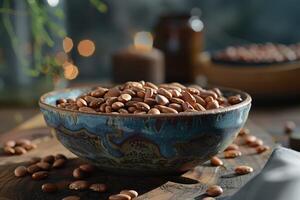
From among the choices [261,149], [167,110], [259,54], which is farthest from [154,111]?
[259,54]

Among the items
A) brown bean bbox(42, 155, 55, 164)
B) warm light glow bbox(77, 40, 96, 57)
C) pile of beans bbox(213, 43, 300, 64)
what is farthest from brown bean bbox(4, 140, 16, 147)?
warm light glow bbox(77, 40, 96, 57)

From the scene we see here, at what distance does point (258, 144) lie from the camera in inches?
35.2

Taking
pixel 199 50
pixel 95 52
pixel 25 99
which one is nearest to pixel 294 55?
pixel 199 50

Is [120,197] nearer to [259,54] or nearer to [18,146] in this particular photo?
[18,146]

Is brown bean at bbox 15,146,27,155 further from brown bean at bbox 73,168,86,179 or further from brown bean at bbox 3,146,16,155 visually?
brown bean at bbox 73,168,86,179

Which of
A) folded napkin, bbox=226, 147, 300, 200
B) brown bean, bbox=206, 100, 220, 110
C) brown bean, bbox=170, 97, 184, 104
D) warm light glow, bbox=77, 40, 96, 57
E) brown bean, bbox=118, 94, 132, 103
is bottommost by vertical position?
warm light glow, bbox=77, 40, 96, 57

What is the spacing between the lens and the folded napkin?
1.86ft

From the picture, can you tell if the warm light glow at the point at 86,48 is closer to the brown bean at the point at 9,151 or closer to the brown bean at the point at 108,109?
the brown bean at the point at 9,151

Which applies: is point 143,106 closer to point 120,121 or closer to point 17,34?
point 120,121

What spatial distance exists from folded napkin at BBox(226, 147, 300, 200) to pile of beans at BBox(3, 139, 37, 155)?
0.39 meters

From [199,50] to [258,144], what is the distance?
90 cm

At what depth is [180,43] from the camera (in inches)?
68.8

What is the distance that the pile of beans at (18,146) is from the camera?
880mm

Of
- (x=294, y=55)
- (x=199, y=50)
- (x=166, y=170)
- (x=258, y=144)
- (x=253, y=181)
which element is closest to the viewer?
(x=253, y=181)
